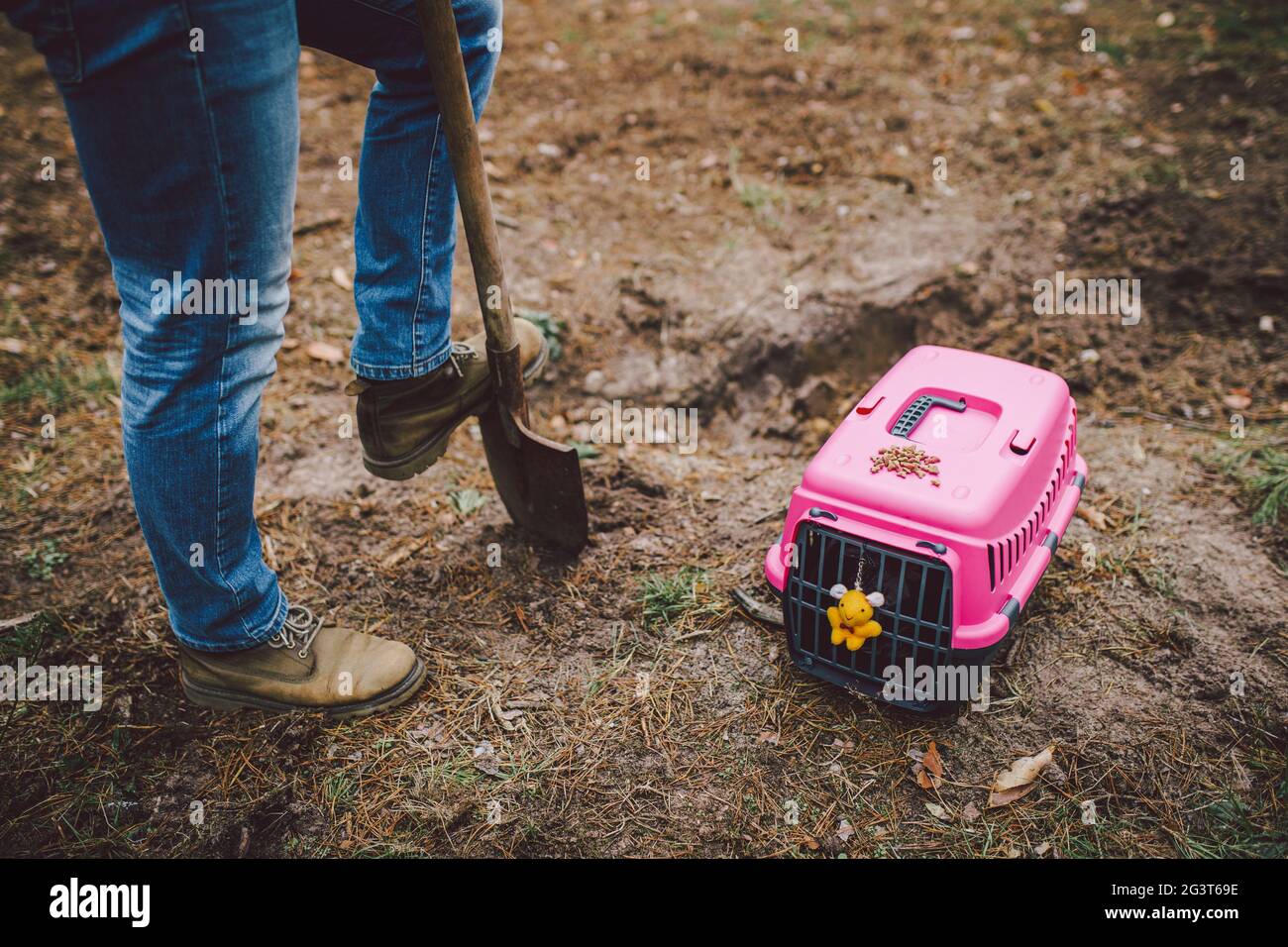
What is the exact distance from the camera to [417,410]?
1959 millimetres

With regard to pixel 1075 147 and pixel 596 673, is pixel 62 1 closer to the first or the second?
pixel 596 673

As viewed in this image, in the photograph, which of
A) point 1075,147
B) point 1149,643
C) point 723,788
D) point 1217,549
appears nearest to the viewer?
point 723,788

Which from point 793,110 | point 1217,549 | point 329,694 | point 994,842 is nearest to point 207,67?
point 329,694

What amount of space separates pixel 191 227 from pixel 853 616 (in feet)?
4.49

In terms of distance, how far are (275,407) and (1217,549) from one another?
280cm

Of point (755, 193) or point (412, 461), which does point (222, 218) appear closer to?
point (412, 461)

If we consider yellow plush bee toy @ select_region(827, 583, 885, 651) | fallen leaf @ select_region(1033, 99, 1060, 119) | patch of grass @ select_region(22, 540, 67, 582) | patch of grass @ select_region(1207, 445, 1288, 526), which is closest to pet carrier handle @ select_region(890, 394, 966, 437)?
yellow plush bee toy @ select_region(827, 583, 885, 651)

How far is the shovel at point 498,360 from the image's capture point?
161cm

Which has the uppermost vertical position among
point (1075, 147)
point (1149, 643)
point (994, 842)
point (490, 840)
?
point (1075, 147)

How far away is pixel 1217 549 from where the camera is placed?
7.10 ft

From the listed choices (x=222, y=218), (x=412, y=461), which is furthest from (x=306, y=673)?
(x=222, y=218)

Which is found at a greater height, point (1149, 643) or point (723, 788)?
point (1149, 643)

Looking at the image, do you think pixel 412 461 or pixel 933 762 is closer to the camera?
pixel 933 762

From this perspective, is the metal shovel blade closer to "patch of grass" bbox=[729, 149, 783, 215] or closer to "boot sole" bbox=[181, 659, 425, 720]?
"boot sole" bbox=[181, 659, 425, 720]
